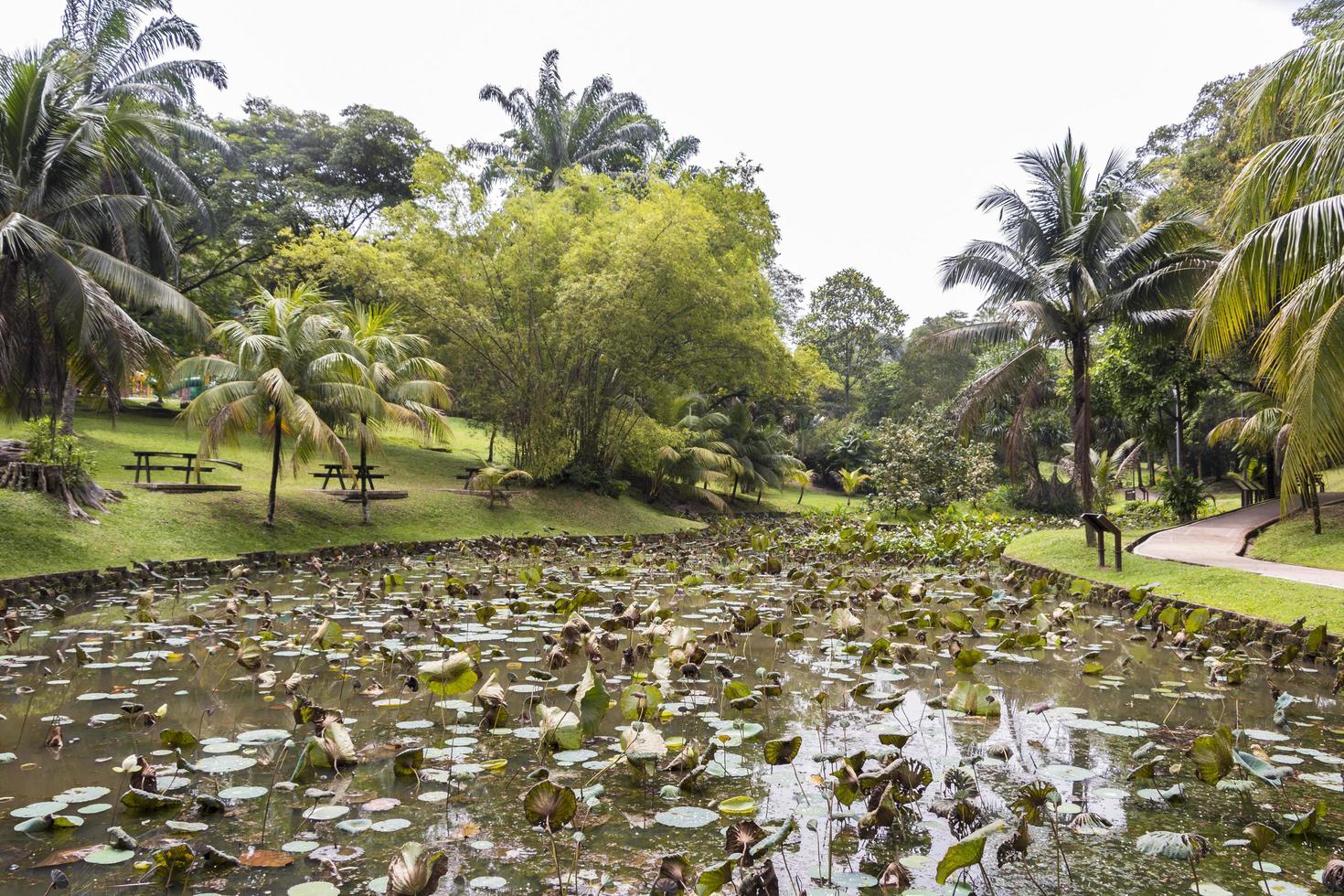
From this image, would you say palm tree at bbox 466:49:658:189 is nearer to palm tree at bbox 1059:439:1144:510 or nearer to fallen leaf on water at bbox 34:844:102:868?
palm tree at bbox 1059:439:1144:510

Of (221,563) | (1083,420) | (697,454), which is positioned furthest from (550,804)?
(697,454)

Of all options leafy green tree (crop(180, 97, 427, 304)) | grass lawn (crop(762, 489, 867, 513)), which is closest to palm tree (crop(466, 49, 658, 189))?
leafy green tree (crop(180, 97, 427, 304))

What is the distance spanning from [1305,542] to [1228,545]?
843 millimetres

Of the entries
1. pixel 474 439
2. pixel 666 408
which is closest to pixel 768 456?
pixel 666 408

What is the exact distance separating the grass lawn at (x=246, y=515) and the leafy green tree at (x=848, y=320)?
1961 cm

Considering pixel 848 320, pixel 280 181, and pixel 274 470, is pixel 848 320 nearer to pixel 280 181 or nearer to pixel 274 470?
pixel 280 181

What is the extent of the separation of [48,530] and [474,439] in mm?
19528

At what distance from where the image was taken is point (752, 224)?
21953 mm

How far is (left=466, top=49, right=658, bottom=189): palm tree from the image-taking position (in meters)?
26.7

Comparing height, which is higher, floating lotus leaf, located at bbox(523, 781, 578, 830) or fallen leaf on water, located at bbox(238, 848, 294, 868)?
floating lotus leaf, located at bbox(523, 781, 578, 830)

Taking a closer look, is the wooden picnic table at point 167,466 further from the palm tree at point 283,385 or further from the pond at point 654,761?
the pond at point 654,761

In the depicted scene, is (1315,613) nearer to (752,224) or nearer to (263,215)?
(752,224)

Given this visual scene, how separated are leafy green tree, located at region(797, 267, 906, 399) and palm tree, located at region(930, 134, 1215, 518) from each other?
70.8ft

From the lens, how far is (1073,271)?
43.9ft
